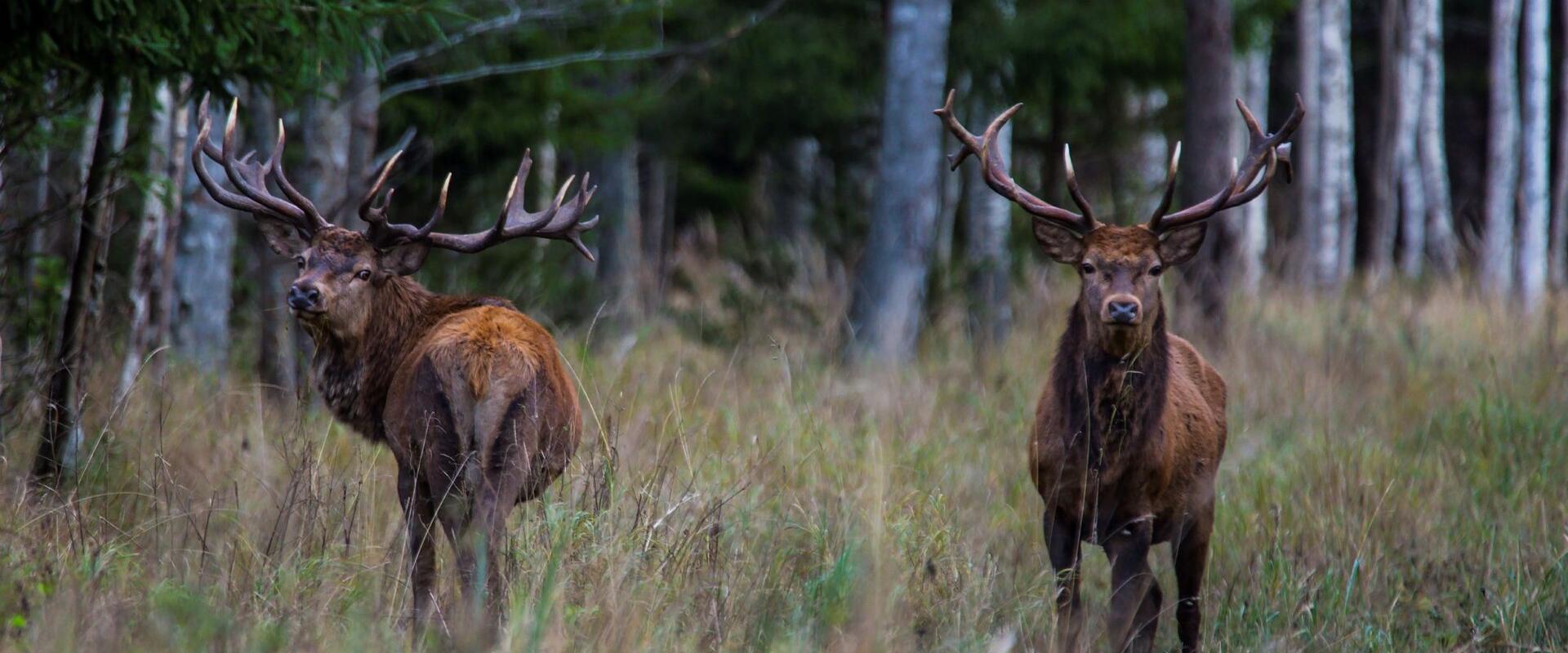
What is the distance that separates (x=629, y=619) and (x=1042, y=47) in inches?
339

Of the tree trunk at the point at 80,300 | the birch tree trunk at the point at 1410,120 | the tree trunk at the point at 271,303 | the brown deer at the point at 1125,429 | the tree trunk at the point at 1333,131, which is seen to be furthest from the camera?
the birch tree trunk at the point at 1410,120

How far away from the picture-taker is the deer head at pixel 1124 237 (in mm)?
5512

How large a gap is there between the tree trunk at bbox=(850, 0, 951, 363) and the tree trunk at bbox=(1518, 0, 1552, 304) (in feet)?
28.1

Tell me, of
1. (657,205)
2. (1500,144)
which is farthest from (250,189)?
(657,205)

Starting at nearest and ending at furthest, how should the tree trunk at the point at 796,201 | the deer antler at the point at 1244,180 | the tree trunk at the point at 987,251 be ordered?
the deer antler at the point at 1244,180, the tree trunk at the point at 987,251, the tree trunk at the point at 796,201

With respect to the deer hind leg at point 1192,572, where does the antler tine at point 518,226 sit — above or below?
above

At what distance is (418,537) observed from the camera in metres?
5.37

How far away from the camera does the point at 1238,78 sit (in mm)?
21281

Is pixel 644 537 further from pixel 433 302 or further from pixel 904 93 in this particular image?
pixel 904 93

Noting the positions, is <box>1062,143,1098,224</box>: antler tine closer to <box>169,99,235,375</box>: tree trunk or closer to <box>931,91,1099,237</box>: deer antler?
<box>931,91,1099,237</box>: deer antler

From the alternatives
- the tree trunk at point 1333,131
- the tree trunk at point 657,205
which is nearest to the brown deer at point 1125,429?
the tree trunk at point 1333,131

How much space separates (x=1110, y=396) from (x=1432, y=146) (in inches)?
661

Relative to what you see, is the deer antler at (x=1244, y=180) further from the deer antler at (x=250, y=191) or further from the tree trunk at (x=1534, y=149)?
the tree trunk at (x=1534, y=149)

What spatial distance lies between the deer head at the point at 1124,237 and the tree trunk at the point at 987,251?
600 centimetres
